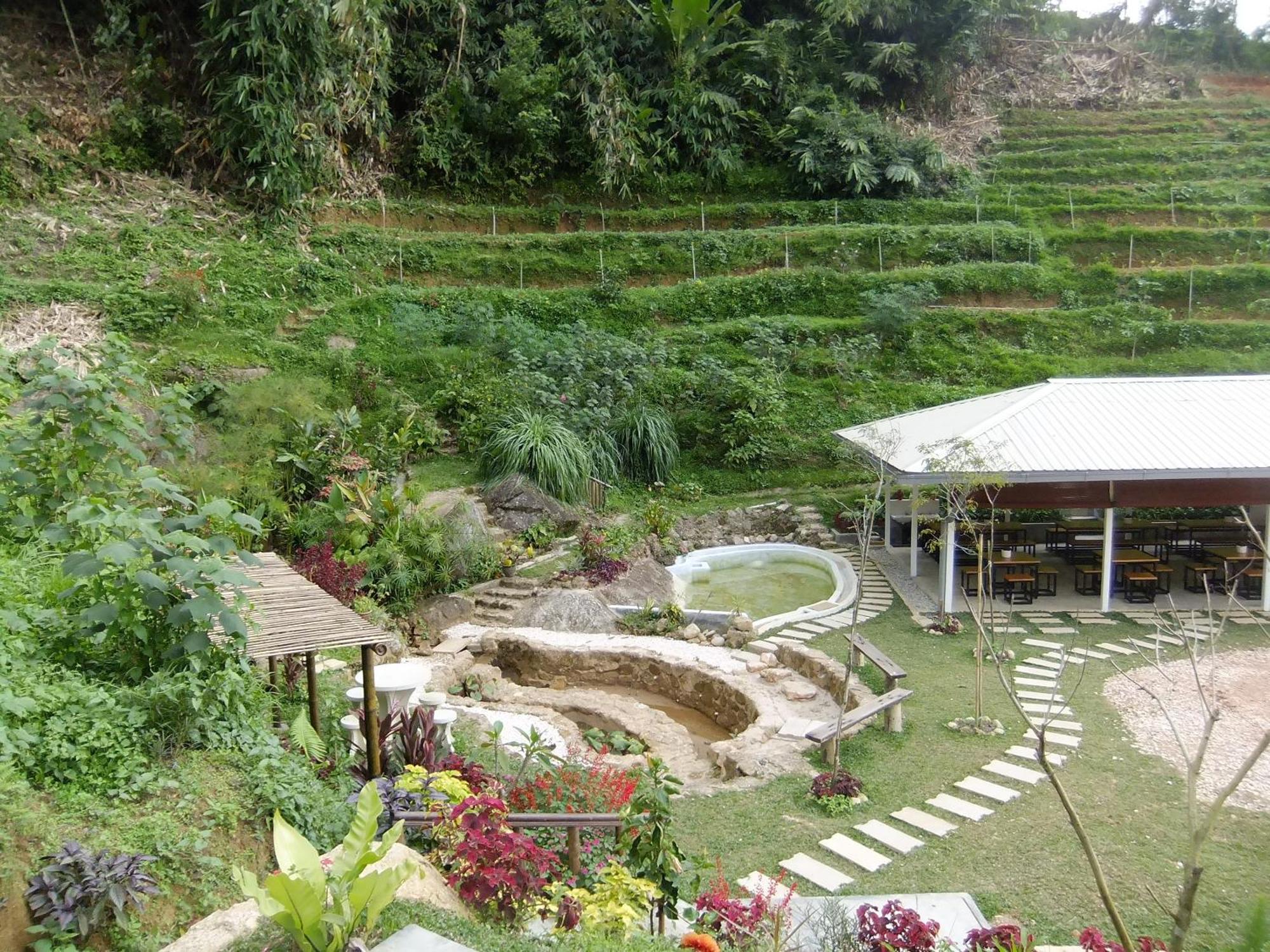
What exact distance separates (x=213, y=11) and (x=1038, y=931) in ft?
66.5

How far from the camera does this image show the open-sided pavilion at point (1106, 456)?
1056 centimetres

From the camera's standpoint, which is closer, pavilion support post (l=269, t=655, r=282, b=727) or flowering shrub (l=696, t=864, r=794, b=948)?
flowering shrub (l=696, t=864, r=794, b=948)

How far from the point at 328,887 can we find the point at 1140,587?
12160 millimetres

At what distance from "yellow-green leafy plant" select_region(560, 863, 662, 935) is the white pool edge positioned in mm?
6378

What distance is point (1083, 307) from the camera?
66.9 feet

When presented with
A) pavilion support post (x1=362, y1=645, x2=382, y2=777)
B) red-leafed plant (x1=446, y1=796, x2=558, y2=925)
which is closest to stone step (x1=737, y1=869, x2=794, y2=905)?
red-leafed plant (x1=446, y1=796, x2=558, y2=925)

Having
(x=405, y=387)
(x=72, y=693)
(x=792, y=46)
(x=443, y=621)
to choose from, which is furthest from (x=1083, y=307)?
(x=72, y=693)

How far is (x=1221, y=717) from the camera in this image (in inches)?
304

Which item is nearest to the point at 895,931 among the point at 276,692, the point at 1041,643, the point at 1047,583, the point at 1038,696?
the point at 276,692

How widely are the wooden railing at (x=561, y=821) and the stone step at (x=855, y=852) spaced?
1964mm

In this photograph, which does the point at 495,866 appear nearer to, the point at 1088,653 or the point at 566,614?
the point at 566,614

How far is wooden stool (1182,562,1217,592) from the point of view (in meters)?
12.2

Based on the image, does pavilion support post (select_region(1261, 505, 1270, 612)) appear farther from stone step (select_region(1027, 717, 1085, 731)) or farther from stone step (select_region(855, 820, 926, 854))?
stone step (select_region(855, 820, 926, 854))

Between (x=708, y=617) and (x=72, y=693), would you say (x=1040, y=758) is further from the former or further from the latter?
(x=708, y=617)
